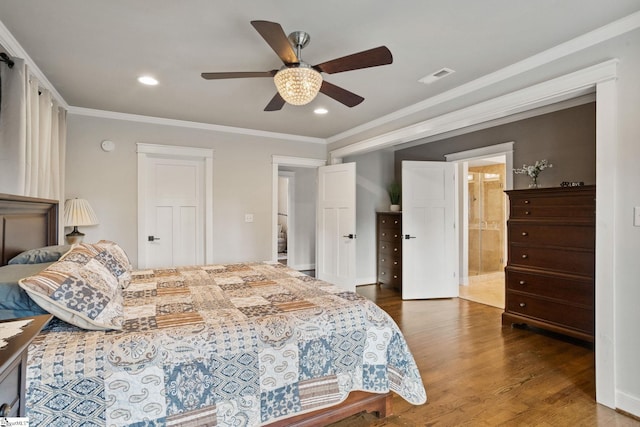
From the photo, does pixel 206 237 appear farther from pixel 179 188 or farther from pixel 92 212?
pixel 92 212

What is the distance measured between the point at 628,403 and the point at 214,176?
14.6 feet

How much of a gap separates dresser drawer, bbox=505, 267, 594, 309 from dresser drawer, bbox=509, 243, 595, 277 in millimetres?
80

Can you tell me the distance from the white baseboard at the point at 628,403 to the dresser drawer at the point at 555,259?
3.94 ft

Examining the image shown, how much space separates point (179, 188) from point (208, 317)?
10.3 feet

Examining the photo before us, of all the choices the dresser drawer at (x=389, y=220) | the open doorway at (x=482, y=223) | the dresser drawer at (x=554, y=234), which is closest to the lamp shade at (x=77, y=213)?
the dresser drawer at (x=389, y=220)

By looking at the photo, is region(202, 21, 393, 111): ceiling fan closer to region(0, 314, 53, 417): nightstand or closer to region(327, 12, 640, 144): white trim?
region(327, 12, 640, 144): white trim

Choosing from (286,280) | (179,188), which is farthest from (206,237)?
(286,280)

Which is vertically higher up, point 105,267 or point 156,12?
point 156,12

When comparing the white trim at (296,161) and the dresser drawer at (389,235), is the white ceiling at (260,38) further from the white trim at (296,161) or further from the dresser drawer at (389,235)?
the dresser drawer at (389,235)

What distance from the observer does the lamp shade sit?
3.32 m

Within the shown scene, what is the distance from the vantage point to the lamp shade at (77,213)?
332cm

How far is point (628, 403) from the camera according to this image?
1976 mm

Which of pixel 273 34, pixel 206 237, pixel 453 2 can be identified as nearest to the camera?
pixel 273 34

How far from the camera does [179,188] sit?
14.3 ft
